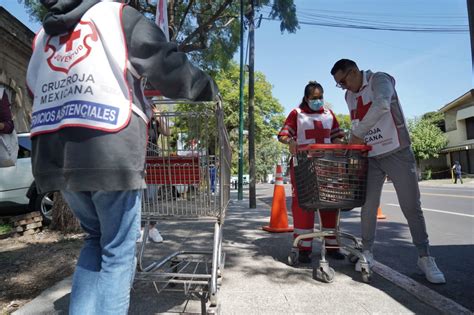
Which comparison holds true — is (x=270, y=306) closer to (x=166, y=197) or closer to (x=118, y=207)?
(x=166, y=197)

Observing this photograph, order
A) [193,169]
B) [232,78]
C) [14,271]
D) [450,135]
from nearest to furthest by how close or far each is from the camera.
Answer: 1. [193,169]
2. [14,271]
3. [232,78]
4. [450,135]

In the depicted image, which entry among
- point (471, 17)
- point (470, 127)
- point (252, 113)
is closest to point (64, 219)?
point (471, 17)

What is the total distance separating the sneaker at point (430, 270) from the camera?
3.30 m

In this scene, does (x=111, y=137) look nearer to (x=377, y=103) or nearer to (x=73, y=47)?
(x=73, y=47)

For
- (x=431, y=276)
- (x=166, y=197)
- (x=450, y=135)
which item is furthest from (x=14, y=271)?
(x=450, y=135)

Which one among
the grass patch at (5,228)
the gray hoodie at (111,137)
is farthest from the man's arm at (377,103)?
the grass patch at (5,228)

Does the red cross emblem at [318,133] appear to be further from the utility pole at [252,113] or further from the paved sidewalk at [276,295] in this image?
the utility pole at [252,113]

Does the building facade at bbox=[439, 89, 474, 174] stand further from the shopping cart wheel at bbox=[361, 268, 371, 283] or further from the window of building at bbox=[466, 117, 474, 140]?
the shopping cart wheel at bbox=[361, 268, 371, 283]

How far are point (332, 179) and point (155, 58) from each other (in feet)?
6.96

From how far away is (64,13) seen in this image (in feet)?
5.90

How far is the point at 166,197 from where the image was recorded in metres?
2.83

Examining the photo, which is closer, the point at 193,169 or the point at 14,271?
the point at 193,169

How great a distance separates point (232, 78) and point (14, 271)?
28407 mm

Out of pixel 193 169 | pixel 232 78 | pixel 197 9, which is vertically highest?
pixel 232 78
